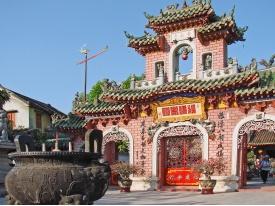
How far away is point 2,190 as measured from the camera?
13.9 metres

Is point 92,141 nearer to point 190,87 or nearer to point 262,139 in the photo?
point 190,87

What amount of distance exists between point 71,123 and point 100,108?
198cm

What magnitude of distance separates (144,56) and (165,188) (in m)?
5.43

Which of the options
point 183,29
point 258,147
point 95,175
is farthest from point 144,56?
point 258,147

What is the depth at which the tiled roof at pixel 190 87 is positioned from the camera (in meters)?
15.0

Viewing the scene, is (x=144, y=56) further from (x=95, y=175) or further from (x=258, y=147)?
(x=258, y=147)

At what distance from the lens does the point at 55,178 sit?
6.75m

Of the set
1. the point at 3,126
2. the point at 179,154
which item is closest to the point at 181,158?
the point at 179,154

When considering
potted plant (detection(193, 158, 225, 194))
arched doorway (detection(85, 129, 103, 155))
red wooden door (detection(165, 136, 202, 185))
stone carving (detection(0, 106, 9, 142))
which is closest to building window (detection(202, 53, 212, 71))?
red wooden door (detection(165, 136, 202, 185))

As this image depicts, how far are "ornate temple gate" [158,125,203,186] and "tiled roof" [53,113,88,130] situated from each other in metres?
3.98

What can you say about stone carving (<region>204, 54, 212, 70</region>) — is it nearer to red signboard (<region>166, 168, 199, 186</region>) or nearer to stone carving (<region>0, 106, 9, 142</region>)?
red signboard (<region>166, 168, 199, 186</region>)

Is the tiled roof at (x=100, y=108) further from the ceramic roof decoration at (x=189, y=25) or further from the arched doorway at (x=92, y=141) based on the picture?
the arched doorway at (x=92, y=141)

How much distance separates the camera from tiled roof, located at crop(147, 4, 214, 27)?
16.7 m

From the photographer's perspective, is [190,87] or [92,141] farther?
[190,87]
